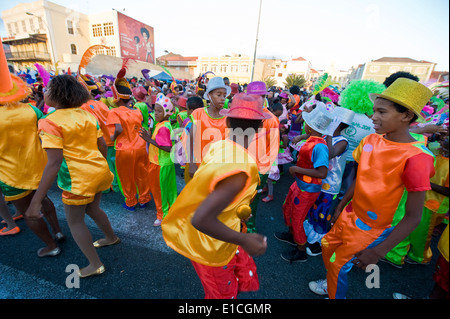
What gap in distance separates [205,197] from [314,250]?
8.07 feet

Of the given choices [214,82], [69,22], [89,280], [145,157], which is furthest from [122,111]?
[69,22]

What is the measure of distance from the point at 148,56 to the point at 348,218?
60480 millimetres

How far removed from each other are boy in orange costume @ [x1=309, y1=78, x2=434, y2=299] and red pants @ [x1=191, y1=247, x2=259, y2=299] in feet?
2.49

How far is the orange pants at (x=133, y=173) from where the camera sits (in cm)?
348

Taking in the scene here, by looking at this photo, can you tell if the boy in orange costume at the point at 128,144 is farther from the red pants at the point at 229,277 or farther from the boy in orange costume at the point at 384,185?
the boy in orange costume at the point at 384,185

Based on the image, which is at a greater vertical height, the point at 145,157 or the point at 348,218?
the point at 348,218

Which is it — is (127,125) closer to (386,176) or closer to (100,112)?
(100,112)

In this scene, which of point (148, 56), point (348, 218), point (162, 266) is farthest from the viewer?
point (148, 56)

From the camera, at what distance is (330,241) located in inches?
74.9

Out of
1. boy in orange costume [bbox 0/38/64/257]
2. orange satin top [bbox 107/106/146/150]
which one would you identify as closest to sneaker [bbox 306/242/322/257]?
orange satin top [bbox 107/106/146/150]

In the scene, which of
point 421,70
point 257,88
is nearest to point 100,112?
point 257,88

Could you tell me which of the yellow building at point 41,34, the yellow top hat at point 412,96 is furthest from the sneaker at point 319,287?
the yellow building at point 41,34

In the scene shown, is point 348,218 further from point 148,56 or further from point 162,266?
point 148,56

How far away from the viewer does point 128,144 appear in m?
3.43
